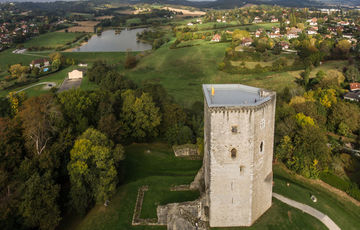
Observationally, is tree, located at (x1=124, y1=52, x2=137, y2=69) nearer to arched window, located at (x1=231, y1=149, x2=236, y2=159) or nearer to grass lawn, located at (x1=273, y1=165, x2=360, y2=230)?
grass lawn, located at (x1=273, y1=165, x2=360, y2=230)

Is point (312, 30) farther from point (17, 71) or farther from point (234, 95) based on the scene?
point (17, 71)

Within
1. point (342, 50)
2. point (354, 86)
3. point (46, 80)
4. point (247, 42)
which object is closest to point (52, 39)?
point (46, 80)

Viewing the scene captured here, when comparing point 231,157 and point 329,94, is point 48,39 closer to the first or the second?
point 329,94

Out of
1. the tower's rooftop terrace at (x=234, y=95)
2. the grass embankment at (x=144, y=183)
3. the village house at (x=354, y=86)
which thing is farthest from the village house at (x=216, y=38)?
the tower's rooftop terrace at (x=234, y=95)

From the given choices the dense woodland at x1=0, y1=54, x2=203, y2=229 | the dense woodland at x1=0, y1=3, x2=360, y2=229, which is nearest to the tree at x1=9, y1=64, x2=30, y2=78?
the dense woodland at x1=0, y1=3, x2=360, y2=229

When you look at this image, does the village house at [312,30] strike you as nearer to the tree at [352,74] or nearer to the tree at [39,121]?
the tree at [352,74]

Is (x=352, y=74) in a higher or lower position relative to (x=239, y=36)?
lower
